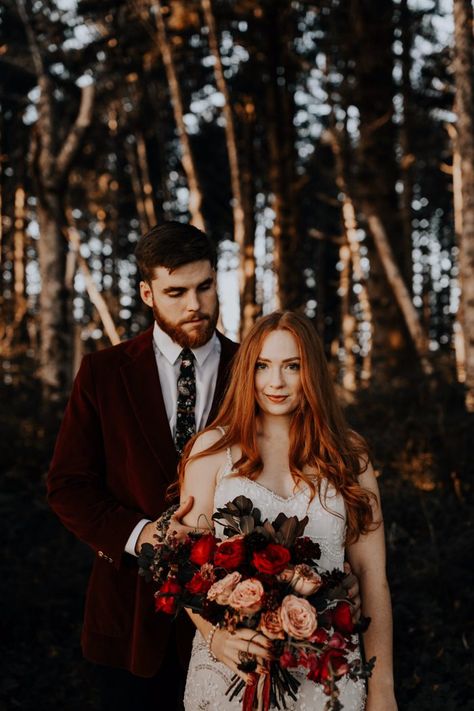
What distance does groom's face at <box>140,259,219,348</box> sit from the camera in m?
3.28

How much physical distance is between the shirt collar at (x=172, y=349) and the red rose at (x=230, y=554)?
3.81 feet

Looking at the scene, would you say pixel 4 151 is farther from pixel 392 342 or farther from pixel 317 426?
pixel 317 426

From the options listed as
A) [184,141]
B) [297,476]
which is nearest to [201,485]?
[297,476]

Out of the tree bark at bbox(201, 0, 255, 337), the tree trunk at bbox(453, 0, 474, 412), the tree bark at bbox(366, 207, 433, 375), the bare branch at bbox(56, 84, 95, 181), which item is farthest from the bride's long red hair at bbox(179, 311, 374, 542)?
the bare branch at bbox(56, 84, 95, 181)

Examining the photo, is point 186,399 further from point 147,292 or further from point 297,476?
point 297,476

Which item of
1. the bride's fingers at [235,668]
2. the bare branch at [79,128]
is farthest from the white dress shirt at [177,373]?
the bare branch at [79,128]

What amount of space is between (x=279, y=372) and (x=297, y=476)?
406 mm

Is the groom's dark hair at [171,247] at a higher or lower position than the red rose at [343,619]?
higher

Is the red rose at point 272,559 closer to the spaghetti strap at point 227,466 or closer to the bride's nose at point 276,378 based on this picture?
the spaghetti strap at point 227,466

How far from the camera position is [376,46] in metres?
11.0

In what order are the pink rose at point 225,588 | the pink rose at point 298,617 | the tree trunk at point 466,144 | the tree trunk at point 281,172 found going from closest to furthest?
the pink rose at point 298,617, the pink rose at point 225,588, the tree trunk at point 466,144, the tree trunk at point 281,172

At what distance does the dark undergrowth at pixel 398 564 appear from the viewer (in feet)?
16.4

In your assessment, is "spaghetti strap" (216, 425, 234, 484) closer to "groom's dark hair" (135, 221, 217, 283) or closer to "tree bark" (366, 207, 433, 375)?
"groom's dark hair" (135, 221, 217, 283)

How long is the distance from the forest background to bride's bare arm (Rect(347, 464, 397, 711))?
71.5 inches
